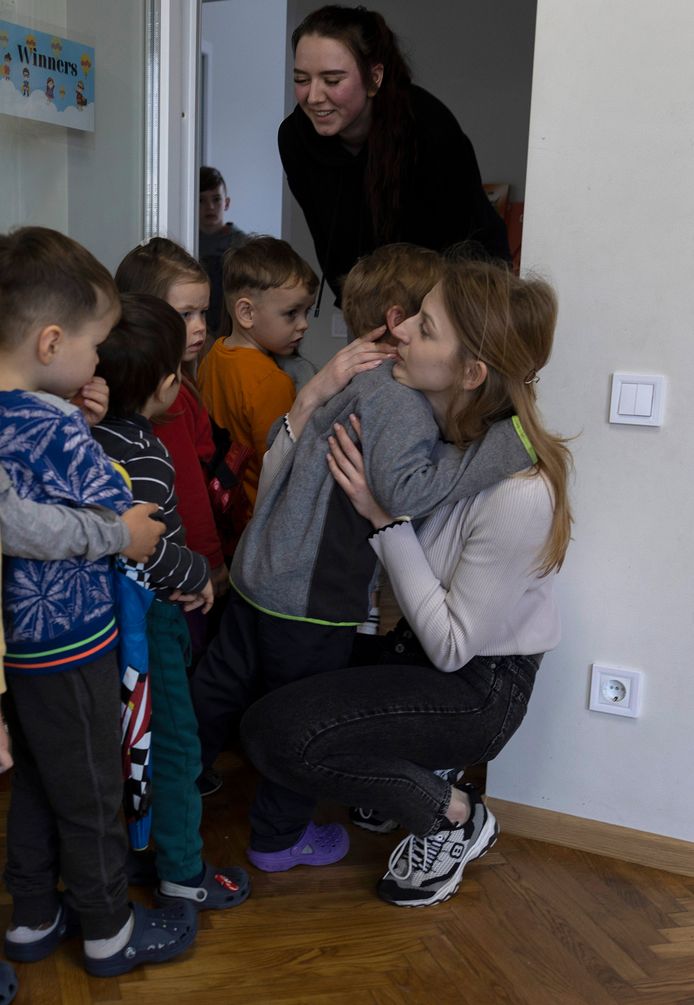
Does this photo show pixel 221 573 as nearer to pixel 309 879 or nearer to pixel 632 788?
pixel 309 879

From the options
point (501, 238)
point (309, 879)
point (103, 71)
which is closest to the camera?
point (309, 879)

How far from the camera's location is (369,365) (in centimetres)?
184

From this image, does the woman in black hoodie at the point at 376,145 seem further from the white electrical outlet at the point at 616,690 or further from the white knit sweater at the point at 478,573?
the white electrical outlet at the point at 616,690

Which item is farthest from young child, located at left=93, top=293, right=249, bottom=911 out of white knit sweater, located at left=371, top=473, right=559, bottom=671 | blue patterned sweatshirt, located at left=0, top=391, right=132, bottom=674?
white knit sweater, located at left=371, top=473, right=559, bottom=671

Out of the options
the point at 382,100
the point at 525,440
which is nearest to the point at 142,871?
the point at 525,440

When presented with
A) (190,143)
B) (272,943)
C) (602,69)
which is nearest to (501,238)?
(602,69)

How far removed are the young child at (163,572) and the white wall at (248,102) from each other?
15.4ft

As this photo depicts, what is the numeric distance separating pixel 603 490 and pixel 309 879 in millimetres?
950

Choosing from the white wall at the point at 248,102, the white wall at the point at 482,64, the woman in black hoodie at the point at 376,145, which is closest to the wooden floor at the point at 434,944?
the woman in black hoodie at the point at 376,145

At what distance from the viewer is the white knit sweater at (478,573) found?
69.0 inches

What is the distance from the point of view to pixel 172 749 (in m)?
1.76

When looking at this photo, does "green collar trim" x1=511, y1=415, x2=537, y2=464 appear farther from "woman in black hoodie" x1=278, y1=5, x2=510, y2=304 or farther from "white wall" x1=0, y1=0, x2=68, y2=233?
"white wall" x1=0, y1=0, x2=68, y2=233

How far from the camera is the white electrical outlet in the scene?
2.03 m

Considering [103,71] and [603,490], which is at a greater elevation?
[103,71]
